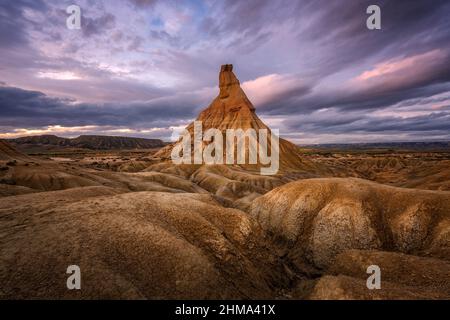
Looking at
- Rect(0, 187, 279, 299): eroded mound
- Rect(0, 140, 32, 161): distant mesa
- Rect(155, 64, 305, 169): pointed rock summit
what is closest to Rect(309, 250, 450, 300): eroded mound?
Rect(0, 187, 279, 299): eroded mound

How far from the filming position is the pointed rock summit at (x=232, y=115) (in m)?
115

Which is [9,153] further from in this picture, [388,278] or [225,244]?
[388,278]

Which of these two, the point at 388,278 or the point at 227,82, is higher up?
the point at 227,82

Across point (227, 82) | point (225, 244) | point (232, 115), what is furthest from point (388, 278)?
point (227, 82)

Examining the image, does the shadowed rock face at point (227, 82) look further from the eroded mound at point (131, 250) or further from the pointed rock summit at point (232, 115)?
the eroded mound at point (131, 250)

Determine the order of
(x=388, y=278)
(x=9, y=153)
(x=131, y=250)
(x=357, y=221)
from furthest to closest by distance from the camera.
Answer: (x=9, y=153) < (x=357, y=221) < (x=388, y=278) < (x=131, y=250)

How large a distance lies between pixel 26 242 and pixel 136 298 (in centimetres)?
703

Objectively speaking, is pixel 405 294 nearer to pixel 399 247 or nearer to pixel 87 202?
pixel 399 247

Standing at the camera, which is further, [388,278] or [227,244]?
[227,244]

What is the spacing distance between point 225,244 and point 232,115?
111m

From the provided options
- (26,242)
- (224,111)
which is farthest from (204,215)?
(224,111)

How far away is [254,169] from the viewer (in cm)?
9650

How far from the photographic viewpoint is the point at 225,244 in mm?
17031

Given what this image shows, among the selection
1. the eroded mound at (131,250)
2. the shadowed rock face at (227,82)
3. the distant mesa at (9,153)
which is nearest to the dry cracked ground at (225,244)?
the eroded mound at (131,250)
